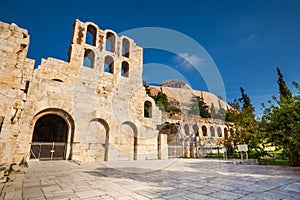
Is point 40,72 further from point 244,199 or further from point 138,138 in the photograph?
point 244,199

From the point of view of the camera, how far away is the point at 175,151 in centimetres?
1606

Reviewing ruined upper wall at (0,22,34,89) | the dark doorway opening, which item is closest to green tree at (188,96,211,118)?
the dark doorway opening

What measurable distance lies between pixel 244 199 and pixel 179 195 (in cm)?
132

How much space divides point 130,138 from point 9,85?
832cm

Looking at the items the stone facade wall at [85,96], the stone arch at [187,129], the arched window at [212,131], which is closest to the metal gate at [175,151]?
the stone facade wall at [85,96]

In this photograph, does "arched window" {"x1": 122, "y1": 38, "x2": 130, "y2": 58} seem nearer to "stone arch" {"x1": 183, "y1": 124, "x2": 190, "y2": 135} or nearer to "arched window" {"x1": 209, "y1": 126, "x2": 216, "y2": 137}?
"stone arch" {"x1": 183, "y1": 124, "x2": 190, "y2": 135}

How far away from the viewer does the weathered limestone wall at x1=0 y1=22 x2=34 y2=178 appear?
5.70 m

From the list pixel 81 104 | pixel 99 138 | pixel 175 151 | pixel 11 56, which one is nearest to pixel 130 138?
pixel 99 138

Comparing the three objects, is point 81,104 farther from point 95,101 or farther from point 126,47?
point 126,47

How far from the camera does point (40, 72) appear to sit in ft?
33.9

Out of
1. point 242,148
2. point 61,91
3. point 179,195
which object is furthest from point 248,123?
point 61,91

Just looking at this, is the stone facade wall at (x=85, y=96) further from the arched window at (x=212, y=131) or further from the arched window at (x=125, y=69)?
the arched window at (x=212, y=131)

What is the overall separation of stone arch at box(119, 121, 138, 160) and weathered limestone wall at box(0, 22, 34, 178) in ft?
22.7

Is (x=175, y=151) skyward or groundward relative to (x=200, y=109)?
groundward
